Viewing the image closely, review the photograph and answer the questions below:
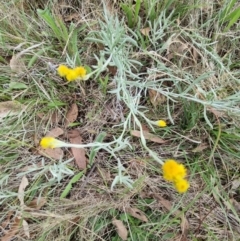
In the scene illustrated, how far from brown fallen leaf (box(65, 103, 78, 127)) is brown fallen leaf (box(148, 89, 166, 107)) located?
0.28 m

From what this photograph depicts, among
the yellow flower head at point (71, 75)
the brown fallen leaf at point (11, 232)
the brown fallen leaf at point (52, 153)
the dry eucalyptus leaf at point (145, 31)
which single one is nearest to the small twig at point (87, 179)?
the brown fallen leaf at point (52, 153)

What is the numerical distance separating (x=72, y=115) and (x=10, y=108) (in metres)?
0.23

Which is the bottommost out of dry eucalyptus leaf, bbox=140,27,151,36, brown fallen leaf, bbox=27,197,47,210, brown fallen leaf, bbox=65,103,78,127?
brown fallen leaf, bbox=27,197,47,210

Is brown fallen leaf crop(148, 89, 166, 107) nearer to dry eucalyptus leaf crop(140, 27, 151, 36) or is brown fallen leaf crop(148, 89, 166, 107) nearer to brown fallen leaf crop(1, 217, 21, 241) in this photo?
dry eucalyptus leaf crop(140, 27, 151, 36)

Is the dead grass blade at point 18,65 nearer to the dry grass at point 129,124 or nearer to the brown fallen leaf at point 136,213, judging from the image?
the dry grass at point 129,124

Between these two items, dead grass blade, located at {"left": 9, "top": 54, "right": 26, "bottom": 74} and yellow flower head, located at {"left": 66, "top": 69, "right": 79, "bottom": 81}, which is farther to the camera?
dead grass blade, located at {"left": 9, "top": 54, "right": 26, "bottom": 74}

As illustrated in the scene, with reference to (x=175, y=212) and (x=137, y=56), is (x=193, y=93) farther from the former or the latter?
(x=175, y=212)

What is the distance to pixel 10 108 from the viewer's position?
1.52 m

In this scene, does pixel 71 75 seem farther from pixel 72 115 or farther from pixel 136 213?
pixel 136 213

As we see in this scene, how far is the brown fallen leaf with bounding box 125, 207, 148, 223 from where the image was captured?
1463 mm

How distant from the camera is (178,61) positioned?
1.54 metres

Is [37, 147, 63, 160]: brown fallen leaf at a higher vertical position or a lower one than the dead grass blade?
lower

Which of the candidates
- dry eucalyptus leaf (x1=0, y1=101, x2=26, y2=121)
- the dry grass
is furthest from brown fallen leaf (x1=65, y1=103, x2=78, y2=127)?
dry eucalyptus leaf (x1=0, y1=101, x2=26, y2=121)

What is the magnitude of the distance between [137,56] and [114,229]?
0.63 metres
